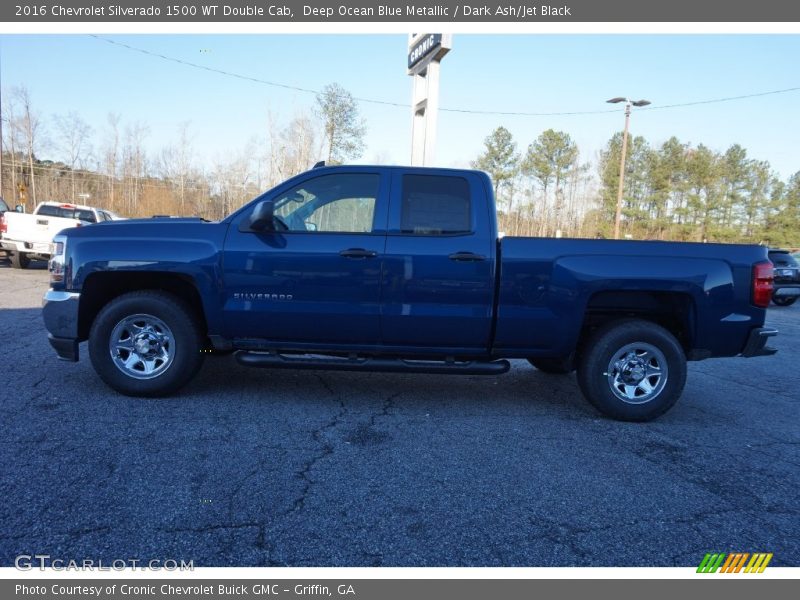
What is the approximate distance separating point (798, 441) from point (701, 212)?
44.6m

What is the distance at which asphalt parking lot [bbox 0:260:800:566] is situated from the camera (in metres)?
2.44

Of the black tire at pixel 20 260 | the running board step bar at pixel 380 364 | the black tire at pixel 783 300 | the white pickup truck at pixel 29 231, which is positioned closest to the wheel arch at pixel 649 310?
the running board step bar at pixel 380 364

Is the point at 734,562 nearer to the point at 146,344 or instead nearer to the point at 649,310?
the point at 649,310

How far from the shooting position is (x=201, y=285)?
431 centimetres

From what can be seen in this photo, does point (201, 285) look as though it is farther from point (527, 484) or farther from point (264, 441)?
point (527, 484)

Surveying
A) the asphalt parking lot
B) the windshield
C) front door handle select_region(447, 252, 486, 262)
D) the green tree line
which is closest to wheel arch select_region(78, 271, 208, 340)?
the asphalt parking lot

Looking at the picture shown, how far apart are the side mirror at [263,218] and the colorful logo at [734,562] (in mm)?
3556

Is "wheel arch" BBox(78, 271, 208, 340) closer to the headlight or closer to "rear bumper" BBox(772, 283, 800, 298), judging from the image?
the headlight

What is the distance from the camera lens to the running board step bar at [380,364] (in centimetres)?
430

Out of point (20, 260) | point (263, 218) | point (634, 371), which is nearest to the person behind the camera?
point (263, 218)

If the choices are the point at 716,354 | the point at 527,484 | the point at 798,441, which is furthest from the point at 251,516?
the point at 798,441

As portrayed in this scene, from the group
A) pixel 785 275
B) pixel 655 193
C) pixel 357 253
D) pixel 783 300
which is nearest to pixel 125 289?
pixel 357 253

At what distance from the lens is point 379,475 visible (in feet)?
10.3

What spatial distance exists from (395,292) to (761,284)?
2966mm
